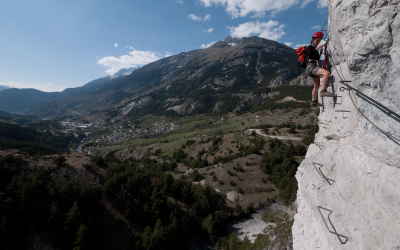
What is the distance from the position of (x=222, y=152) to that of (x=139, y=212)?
1290 inches

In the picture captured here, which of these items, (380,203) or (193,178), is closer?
(380,203)

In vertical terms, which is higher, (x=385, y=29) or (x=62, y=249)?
(x=385, y=29)

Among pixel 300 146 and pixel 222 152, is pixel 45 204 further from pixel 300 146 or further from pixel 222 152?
pixel 300 146

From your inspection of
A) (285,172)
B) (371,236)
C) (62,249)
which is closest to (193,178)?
(285,172)

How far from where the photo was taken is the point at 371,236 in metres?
3.88

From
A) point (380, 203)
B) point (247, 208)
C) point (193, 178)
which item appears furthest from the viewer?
point (193, 178)

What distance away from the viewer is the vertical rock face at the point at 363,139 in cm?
357

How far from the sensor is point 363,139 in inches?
169

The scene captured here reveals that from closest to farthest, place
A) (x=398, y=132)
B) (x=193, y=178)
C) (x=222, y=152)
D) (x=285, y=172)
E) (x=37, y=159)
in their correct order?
(x=398, y=132), (x=37, y=159), (x=285, y=172), (x=193, y=178), (x=222, y=152)

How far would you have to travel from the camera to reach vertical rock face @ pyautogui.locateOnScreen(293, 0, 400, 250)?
3.57 m

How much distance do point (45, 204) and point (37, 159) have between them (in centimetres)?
1015

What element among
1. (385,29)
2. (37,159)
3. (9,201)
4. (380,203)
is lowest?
(9,201)

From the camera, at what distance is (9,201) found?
14211 mm

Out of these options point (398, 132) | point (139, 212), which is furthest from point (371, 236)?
point (139, 212)
